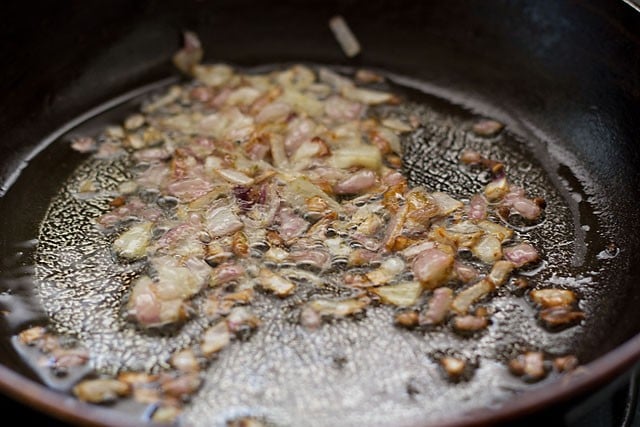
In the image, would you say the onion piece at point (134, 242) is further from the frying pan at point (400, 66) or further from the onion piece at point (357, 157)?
the onion piece at point (357, 157)

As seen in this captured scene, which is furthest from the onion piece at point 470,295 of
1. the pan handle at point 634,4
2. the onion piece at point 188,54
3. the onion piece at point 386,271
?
the onion piece at point 188,54

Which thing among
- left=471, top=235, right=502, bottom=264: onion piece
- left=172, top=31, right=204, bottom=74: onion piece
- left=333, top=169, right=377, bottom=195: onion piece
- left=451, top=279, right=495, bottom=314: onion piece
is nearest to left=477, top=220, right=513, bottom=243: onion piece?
left=471, top=235, right=502, bottom=264: onion piece

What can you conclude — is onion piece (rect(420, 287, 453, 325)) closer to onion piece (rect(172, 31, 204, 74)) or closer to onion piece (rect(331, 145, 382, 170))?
onion piece (rect(331, 145, 382, 170))

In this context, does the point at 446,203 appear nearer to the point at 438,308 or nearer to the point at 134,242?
the point at 438,308

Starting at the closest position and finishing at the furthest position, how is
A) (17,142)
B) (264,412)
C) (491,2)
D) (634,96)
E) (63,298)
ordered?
(264,412) → (63,298) → (634,96) → (17,142) → (491,2)

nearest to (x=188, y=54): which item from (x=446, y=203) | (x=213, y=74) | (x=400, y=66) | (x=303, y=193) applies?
(x=213, y=74)

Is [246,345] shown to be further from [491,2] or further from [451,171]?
[491,2]

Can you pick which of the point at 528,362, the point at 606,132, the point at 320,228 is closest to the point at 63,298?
the point at 320,228
